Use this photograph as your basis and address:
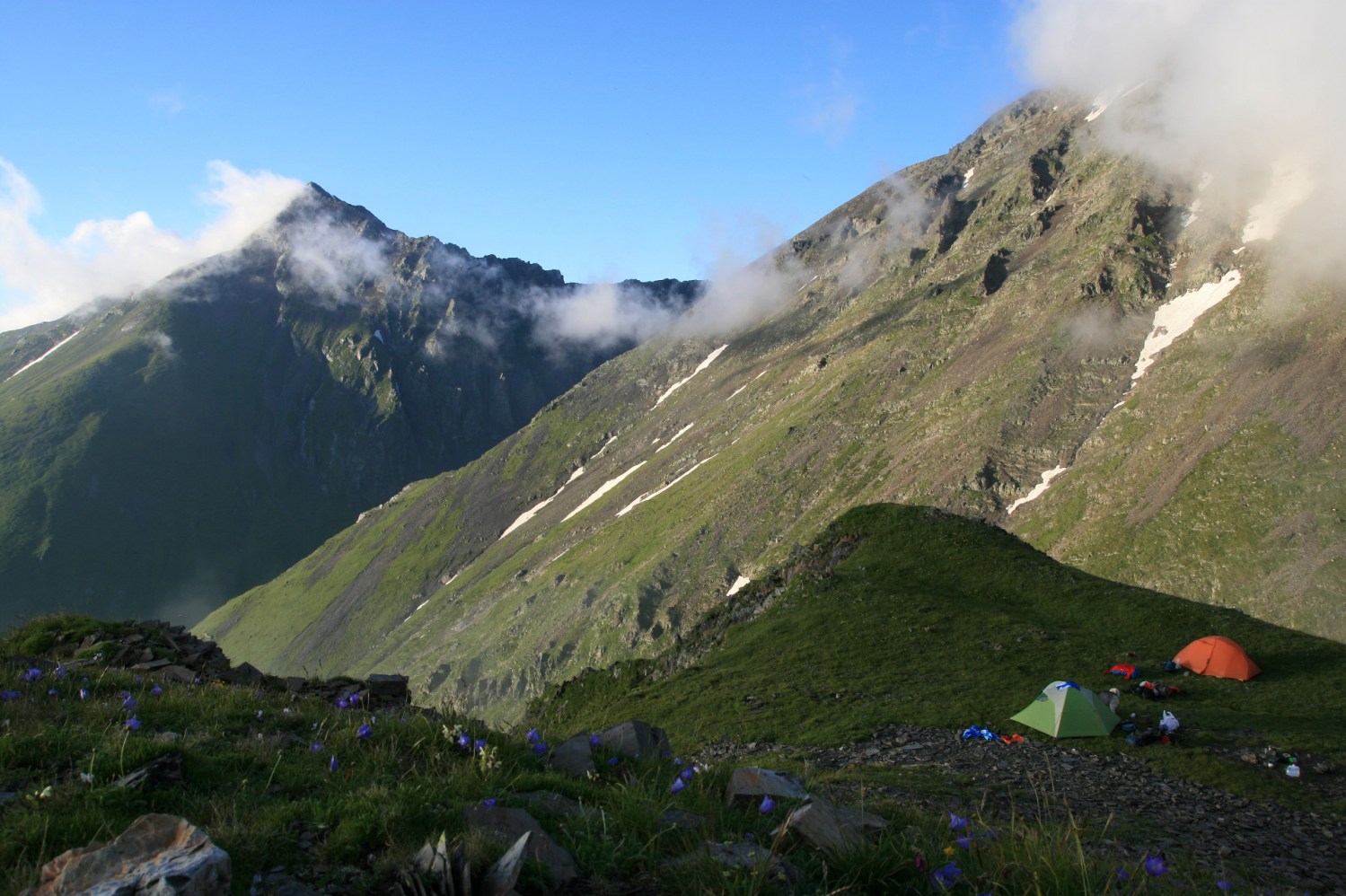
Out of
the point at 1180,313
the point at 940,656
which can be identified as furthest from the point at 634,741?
the point at 1180,313

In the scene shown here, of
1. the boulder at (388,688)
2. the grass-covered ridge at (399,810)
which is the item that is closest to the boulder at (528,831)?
the grass-covered ridge at (399,810)

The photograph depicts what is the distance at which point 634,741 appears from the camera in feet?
30.6

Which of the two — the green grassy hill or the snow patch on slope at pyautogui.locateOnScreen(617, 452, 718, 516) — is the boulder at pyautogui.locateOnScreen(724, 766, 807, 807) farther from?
the snow patch on slope at pyautogui.locateOnScreen(617, 452, 718, 516)

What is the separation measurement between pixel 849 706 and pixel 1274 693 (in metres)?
13.4

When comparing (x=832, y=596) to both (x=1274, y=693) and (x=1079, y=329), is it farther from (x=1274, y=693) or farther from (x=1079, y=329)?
(x=1079, y=329)

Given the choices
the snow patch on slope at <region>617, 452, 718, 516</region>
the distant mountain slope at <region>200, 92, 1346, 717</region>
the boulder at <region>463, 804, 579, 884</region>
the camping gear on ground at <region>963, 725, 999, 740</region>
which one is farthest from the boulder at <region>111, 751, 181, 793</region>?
the snow patch on slope at <region>617, 452, 718, 516</region>

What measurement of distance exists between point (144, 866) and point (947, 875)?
546 centimetres

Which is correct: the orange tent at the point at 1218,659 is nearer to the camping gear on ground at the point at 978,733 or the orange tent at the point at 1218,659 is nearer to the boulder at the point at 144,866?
the camping gear on ground at the point at 978,733

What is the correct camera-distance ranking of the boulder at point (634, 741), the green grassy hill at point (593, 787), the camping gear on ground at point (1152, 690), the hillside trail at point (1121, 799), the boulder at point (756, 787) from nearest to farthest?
the green grassy hill at point (593, 787) < the boulder at point (756, 787) < the boulder at point (634, 741) < the hillside trail at point (1121, 799) < the camping gear on ground at point (1152, 690)

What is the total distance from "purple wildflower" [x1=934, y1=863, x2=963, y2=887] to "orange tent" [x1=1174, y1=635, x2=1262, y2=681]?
2650 centimetres

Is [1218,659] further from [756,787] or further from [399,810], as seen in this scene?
[399,810]

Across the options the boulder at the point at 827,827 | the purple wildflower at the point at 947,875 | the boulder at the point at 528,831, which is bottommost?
the purple wildflower at the point at 947,875

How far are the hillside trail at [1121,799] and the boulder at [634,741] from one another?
2036 millimetres

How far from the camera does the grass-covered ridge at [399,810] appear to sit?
5770mm
